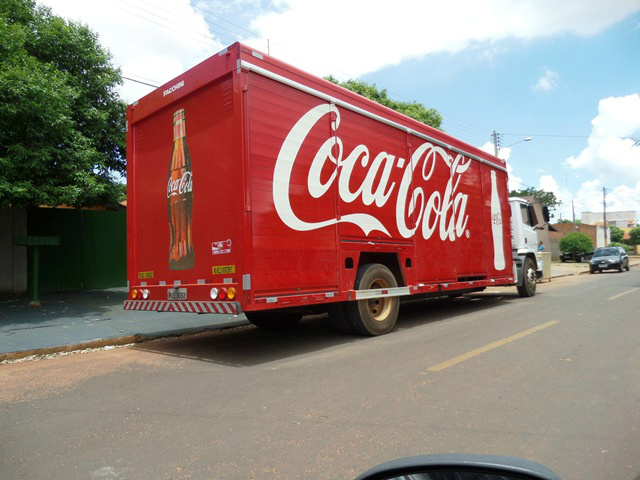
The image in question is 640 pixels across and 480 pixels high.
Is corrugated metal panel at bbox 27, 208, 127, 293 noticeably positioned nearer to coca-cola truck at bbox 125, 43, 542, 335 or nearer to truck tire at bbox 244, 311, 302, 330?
coca-cola truck at bbox 125, 43, 542, 335

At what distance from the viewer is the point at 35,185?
9.13m

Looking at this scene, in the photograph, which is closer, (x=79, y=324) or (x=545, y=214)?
(x=79, y=324)

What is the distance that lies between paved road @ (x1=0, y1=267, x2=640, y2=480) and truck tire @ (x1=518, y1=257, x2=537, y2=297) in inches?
221

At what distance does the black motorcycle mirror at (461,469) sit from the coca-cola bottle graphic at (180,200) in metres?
5.50

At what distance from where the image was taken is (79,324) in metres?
8.53

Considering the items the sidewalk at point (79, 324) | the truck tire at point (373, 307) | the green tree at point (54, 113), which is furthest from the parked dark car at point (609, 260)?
the green tree at point (54, 113)

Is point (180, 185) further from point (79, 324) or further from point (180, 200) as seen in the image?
point (79, 324)

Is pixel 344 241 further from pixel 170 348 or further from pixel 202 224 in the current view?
pixel 170 348

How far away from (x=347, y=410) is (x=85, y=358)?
4.55 metres

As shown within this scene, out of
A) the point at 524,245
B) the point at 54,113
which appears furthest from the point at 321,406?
the point at 524,245

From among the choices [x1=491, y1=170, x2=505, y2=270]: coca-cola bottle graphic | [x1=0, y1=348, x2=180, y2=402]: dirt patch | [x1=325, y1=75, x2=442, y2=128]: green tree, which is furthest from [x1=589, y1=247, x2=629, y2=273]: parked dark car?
[x1=0, y1=348, x2=180, y2=402]: dirt patch

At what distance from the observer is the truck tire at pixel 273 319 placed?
26.5ft

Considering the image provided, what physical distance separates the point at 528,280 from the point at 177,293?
1049 centimetres

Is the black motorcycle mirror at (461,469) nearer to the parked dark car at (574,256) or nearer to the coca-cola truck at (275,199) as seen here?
the coca-cola truck at (275,199)
